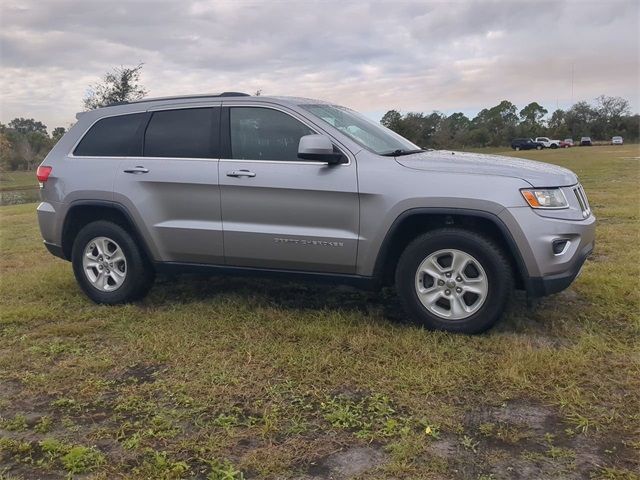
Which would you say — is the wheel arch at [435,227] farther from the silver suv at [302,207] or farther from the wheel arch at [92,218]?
the wheel arch at [92,218]

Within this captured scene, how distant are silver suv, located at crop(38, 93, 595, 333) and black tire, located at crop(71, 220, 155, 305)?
0.04 ft

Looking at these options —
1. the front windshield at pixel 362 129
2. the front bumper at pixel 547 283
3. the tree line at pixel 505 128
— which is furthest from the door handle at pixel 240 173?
the tree line at pixel 505 128

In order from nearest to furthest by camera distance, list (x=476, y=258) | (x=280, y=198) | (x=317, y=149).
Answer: (x=476, y=258), (x=317, y=149), (x=280, y=198)

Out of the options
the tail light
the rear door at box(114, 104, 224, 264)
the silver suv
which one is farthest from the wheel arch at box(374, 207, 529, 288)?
the tail light

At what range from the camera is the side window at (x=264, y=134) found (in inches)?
181

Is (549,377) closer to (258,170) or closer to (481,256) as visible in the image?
(481,256)

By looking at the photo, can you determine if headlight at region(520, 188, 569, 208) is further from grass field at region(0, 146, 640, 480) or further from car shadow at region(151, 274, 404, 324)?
car shadow at region(151, 274, 404, 324)

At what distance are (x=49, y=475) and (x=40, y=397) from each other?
93 centimetres

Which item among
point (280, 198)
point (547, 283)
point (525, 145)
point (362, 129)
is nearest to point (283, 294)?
point (280, 198)

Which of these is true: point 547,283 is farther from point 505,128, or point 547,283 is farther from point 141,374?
point 505,128

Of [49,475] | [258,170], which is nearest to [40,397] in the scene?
[49,475]

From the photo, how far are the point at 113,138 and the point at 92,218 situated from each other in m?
0.77

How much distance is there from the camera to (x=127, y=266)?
203 inches

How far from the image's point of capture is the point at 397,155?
15.1 ft
